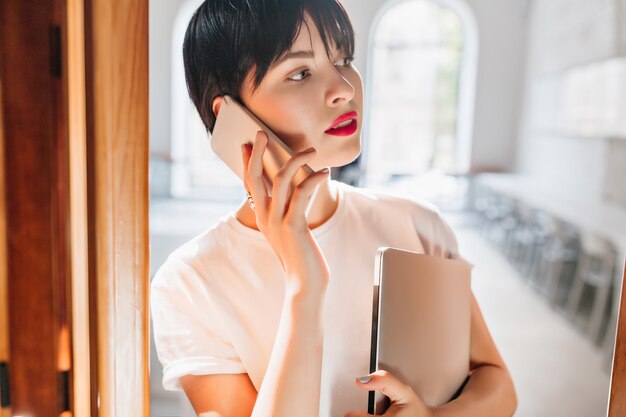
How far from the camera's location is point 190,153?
74 cm

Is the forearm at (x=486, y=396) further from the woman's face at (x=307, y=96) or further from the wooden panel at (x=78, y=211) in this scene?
the wooden panel at (x=78, y=211)

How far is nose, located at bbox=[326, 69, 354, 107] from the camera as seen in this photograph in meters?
0.67

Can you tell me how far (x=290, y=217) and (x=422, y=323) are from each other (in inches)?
10.6

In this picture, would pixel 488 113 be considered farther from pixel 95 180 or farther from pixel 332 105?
pixel 95 180

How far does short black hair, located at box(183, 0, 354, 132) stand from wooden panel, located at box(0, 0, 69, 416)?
177 millimetres

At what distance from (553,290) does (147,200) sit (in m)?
0.64

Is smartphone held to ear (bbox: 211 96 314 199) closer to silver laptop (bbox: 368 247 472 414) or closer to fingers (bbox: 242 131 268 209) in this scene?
fingers (bbox: 242 131 268 209)

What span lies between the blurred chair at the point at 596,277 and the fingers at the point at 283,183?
0.50 m

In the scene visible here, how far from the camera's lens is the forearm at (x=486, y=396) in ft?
2.48

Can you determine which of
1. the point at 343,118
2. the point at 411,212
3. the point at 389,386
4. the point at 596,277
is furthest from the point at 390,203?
the point at 596,277

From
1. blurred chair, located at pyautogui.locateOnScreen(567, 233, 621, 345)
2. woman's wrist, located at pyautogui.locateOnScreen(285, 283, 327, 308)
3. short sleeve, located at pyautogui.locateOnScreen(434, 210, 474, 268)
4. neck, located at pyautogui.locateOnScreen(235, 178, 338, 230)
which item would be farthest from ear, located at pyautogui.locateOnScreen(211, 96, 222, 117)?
blurred chair, located at pyautogui.locateOnScreen(567, 233, 621, 345)

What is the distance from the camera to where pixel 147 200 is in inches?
27.7

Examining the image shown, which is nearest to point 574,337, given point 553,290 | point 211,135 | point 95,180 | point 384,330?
point 553,290

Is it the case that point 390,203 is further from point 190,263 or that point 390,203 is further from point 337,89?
point 190,263
